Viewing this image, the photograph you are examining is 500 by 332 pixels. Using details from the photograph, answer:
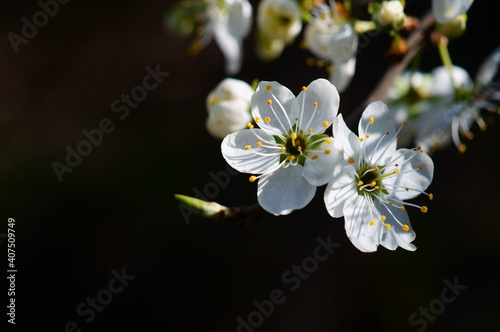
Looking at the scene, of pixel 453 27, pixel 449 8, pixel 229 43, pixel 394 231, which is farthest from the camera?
pixel 229 43

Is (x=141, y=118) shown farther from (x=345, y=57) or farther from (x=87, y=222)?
(x=345, y=57)

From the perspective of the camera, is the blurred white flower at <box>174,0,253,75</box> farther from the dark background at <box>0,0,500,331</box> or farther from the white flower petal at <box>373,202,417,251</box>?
the dark background at <box>0,0,500,331</box>

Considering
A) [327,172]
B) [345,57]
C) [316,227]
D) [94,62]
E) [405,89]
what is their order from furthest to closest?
[94,62]
[316,227]
[405,89]
[345,57]
[327,172]

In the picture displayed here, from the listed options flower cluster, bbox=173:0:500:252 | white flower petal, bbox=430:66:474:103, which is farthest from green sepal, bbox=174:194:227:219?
white flower petal, bbox=430:66:474:103

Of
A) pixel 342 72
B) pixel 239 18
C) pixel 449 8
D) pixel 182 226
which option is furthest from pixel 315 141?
pixel 182 226

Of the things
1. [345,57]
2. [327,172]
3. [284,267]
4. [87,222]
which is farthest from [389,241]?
[87,222]

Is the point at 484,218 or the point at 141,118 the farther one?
the point at 141,118

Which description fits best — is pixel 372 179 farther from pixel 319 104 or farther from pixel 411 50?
pixel 411 50
